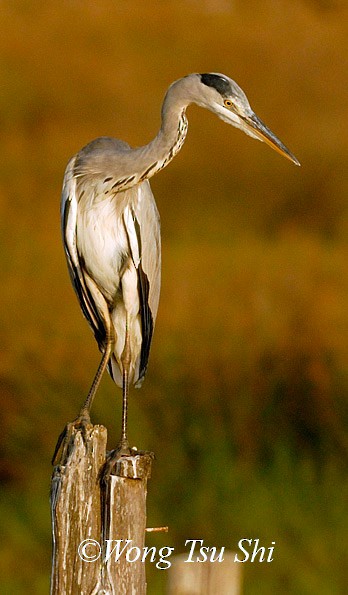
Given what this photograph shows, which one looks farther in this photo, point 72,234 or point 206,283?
point 206,283

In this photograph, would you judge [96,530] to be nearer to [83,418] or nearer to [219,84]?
[83,418]

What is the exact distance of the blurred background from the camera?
4992 mm

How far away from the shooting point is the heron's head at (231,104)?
2.75 m

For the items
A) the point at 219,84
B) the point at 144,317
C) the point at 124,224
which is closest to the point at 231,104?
the point at 219,84

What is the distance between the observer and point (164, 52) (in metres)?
7.14

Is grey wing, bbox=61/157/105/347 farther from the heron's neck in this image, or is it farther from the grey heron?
the heron's neck

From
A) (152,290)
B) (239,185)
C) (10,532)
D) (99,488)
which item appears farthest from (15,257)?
(99,488)

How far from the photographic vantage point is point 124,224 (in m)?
2.99

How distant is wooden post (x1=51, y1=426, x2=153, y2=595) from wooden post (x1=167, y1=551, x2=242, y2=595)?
0.26 ft

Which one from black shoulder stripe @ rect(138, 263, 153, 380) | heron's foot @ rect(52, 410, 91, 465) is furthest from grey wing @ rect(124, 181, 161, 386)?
heron's foot @ rect(52, 410, 91, 465)

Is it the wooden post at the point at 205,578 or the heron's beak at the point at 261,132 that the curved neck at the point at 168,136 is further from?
the wooden post at the point at 205,578

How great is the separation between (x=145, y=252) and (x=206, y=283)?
122 inches

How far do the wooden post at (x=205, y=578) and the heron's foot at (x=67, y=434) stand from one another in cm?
31

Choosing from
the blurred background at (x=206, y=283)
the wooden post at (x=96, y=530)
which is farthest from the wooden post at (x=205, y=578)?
the blurred background at (x=206, y=283)
